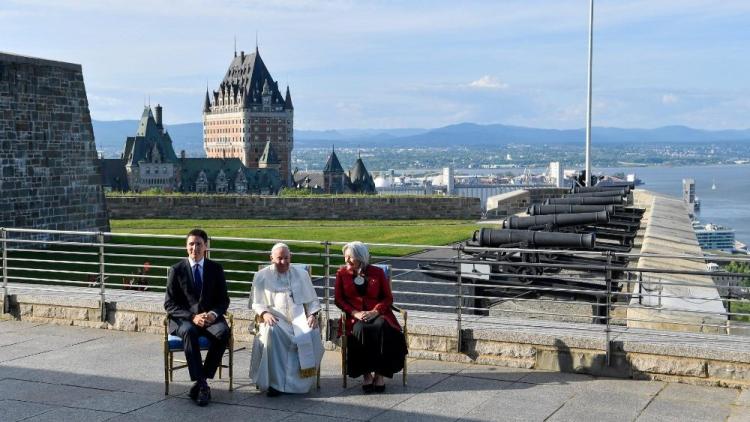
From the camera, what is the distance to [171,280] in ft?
24.0

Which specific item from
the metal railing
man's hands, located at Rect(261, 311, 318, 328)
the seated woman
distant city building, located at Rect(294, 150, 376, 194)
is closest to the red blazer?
the seated woman

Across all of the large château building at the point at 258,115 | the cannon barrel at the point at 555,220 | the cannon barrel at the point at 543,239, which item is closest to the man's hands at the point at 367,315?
the cannon barrel at the point at 543,239

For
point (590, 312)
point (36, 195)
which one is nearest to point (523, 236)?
point (590, 312)

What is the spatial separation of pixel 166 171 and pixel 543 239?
508 ft

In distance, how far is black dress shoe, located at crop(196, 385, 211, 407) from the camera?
270 inches

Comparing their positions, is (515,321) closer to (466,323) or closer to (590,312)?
(466,323)

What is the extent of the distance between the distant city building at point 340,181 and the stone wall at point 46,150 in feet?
496

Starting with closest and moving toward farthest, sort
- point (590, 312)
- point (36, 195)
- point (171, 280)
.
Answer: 1. point (171, 280)
2. point (590, 312)
3. point (36, 195)

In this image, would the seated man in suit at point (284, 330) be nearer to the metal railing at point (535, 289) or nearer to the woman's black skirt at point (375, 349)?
the woman's black skirt at point (375, 349)

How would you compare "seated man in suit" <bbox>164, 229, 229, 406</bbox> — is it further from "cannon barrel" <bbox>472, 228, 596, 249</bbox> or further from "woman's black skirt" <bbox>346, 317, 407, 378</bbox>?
"cannon barrel" <bbox>472, 228, 596, 249</bbox>

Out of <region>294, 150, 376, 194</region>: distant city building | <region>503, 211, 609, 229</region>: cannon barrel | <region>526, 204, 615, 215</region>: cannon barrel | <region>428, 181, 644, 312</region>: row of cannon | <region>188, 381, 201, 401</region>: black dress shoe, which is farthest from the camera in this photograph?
<region>294, 150, 376, 194</region>: distant city building

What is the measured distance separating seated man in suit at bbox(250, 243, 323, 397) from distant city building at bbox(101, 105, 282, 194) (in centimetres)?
14670

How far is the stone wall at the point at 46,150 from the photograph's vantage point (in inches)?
877

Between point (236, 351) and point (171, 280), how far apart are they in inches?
57.8
